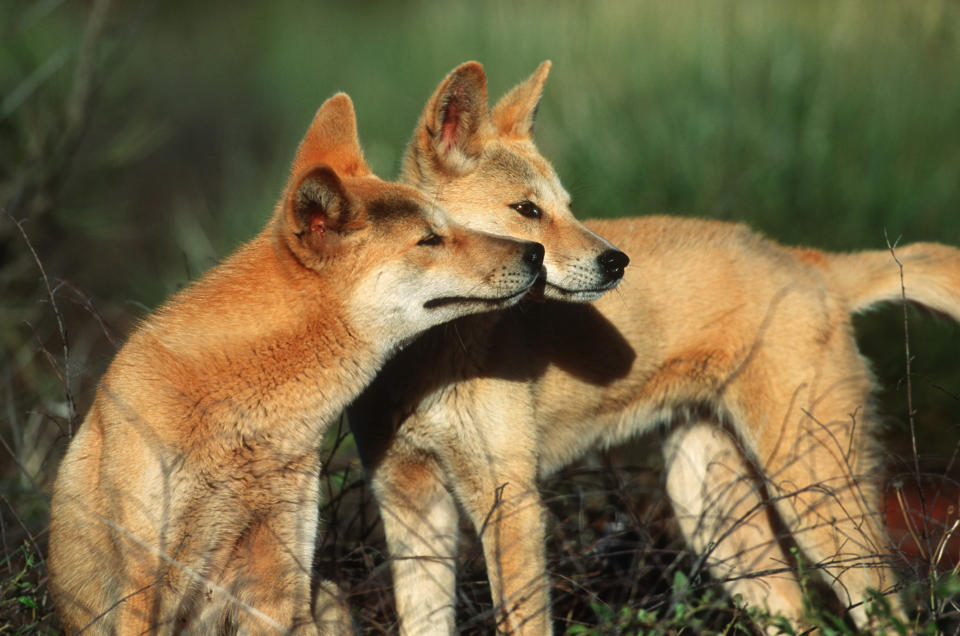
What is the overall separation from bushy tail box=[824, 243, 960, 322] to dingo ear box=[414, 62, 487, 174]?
6.03 ft

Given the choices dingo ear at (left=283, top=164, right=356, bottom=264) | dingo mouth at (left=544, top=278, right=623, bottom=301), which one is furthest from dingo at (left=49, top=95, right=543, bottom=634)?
dingo mouth at (left=544, top=278, right=623, bottom=301)

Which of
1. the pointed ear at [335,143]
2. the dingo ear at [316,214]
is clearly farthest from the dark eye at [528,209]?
the dingo ear at [316,214]

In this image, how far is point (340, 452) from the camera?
5.91 metres

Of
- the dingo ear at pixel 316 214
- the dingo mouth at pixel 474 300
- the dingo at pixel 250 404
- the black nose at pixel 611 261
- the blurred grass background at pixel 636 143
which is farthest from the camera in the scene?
the blurred grass background at pixel 636 143

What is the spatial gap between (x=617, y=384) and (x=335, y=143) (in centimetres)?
170

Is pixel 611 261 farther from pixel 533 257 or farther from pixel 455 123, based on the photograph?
pixel 455 123

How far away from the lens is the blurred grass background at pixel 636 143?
6.02 m

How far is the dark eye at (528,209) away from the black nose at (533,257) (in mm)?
543

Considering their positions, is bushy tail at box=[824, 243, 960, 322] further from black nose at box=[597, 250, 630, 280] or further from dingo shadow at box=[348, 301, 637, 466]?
dingo shadow at box=[348, 301, 637, 466]

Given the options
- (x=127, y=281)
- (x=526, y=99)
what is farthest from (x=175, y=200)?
(x=526, y=99)

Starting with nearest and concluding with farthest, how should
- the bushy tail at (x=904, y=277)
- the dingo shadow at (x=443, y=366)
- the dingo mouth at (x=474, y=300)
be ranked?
1. the dingo mouth at (x=474, y=300)
2. the dingo shadow at (x=443, y=366)
3. the bushy tail at (x=904, y=277)

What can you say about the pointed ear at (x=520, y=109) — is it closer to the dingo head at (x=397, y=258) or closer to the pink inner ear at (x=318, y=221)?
the dingo head at (x=397, y=258)

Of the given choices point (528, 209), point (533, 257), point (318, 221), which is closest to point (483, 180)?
point (528, 209)

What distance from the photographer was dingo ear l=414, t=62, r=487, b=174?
385 cm
